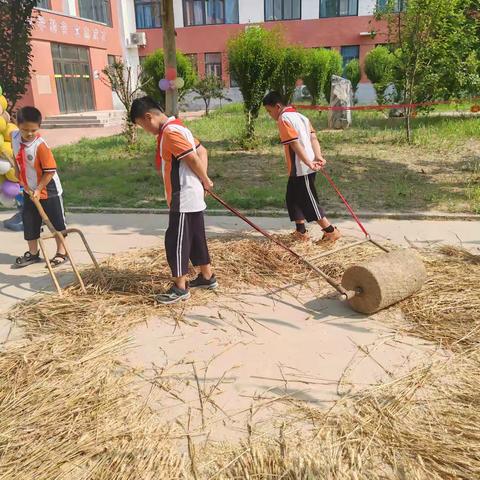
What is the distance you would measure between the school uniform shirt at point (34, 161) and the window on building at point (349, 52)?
2753 centimetres

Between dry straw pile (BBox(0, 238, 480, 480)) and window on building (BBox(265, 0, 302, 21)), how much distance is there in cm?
2840

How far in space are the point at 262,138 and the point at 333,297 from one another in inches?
352

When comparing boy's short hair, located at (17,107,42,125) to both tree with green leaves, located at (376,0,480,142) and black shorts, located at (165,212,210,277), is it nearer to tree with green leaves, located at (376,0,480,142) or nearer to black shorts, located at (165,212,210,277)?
black shorts, located at (165,212,210,277)

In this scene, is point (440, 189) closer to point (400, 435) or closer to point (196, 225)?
point (196, 225)

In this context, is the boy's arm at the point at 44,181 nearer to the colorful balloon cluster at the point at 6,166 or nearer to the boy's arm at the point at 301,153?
the colorful balloon cluster at the point at 6,166

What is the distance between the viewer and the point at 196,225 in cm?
377

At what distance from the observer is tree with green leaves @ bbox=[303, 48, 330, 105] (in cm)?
1814

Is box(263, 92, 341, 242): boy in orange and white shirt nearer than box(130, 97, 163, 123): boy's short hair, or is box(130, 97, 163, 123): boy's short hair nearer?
box(130, 97, 163, 123): boy's short hair

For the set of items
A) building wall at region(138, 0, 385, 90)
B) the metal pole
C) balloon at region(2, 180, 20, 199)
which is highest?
building wall at region(138, 0, 385, 90)

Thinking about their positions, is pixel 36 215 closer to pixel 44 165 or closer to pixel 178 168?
pixel 44 165

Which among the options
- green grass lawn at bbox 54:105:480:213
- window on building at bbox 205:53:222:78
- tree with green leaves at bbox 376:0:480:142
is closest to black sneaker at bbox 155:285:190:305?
green grass lawn at bbox 54:105:480:213

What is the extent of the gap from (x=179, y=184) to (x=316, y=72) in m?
16.3

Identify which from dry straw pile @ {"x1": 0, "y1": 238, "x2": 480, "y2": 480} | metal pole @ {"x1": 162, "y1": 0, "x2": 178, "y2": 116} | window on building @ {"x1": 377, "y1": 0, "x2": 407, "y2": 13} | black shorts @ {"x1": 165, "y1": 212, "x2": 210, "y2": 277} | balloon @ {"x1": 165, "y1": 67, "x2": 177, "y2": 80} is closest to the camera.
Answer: dry straw pile @ {"x1": 0, "y1": 238, "x2": 480, "y2": 480}

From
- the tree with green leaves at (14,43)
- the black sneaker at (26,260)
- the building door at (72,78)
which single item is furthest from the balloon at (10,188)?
the building door at (72,78)
